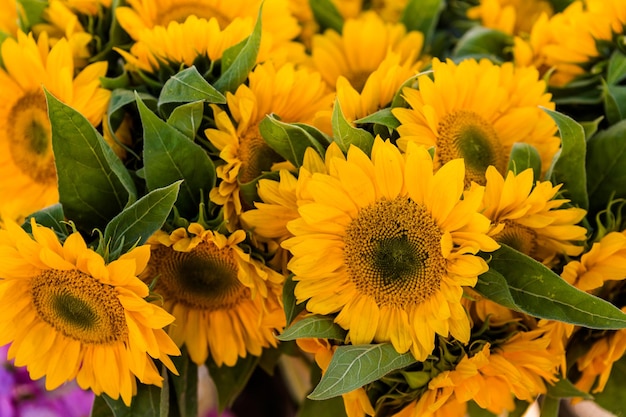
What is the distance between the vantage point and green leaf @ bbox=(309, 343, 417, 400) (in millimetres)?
476

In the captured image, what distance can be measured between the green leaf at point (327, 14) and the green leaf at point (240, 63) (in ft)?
0.67

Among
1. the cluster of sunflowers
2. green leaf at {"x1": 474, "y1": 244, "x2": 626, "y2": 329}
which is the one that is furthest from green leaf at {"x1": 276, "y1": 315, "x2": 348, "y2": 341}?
green leaf at {"x1": 474, "y1": 244, "x2": 626, "y2": 329}

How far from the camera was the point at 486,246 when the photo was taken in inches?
18.5

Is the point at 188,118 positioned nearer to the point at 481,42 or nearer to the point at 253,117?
the point at 253,117

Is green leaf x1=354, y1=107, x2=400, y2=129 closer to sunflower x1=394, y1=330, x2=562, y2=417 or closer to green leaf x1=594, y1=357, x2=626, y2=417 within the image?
sunflower x1=394, y1=330, x2=562, y2=417

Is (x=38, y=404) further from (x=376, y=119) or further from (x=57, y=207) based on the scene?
(x=376, y=119)

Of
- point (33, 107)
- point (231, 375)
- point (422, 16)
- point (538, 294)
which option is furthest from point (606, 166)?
point (33, 107)

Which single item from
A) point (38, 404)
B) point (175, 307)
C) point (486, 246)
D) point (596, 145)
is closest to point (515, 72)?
point (596, 145)

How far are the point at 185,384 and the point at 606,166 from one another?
0.41 meters

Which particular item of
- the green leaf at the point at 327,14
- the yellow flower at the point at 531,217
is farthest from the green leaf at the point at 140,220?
the green leaf at the point at 327,14

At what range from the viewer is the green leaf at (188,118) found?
1.76ft

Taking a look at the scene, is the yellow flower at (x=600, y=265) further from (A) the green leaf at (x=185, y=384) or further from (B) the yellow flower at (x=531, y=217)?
(A) the green leaf at (x=185, y=384)

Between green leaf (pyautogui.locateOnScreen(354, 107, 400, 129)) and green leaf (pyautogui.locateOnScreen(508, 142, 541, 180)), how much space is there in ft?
0.31

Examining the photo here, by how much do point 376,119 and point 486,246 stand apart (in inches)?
5.1
